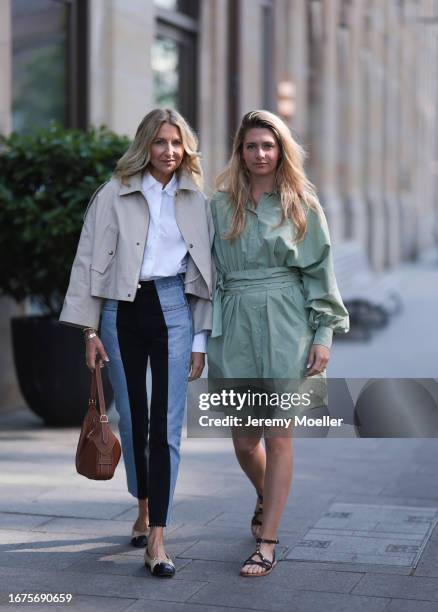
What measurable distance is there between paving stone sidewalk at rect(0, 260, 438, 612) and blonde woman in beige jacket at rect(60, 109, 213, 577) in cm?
34

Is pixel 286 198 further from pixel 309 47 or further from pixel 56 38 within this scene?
pixel 309 47

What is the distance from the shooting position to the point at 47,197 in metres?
8.27

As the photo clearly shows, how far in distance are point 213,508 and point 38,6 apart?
608 centimetres

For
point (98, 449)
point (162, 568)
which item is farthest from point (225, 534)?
point (98, 449)

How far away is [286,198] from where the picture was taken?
194 inches

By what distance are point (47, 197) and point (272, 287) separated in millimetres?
3708

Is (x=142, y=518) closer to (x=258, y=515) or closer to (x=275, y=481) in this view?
(x=258, y=515)

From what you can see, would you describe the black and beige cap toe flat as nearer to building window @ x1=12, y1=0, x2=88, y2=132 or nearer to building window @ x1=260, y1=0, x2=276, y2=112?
building window @ x1=12, y1=0, x2=88, y2=132

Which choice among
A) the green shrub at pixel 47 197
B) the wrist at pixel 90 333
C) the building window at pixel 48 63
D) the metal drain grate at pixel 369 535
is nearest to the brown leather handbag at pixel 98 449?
the wrist at pixel 90 333

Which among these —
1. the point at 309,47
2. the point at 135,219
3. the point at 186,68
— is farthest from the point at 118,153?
the point at 309,47

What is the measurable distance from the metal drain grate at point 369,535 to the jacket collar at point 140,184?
168 centimetres

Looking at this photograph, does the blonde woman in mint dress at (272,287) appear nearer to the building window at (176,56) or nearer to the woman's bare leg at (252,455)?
the woman's bare leg at (252,455)

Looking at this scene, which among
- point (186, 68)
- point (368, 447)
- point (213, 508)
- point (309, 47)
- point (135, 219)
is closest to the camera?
point (135, 219)

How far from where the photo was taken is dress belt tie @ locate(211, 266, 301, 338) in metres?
4.93
